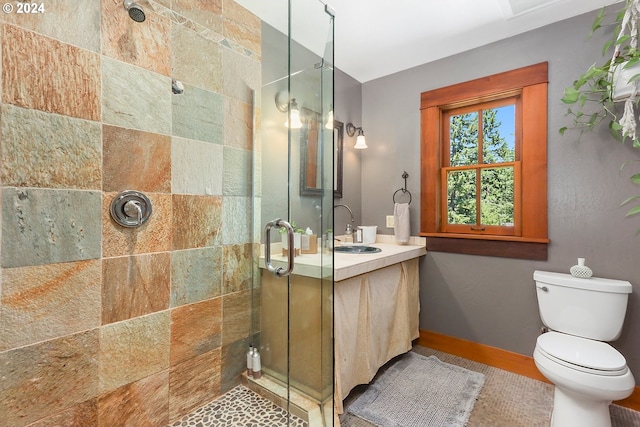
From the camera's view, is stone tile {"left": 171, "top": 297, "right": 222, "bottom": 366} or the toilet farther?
stone tile {"left": 171, "top": 297, "right": 222, "bottom": 366}

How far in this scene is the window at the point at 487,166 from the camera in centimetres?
192

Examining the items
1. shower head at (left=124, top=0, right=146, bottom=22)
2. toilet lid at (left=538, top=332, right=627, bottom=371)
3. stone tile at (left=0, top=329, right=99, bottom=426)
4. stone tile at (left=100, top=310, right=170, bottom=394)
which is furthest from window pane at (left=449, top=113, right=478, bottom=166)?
stone tile at (left=0, top=329, right=99, bottom=426)

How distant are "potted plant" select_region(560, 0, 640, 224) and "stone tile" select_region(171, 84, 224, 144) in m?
2.03

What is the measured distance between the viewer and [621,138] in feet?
5.42

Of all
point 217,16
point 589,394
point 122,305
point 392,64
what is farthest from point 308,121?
point 589,394

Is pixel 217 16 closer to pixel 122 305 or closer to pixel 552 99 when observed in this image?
pixel 122 305

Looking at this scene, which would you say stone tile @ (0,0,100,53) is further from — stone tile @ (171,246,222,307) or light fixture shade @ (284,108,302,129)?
stone tile @ (171,246,222,307)

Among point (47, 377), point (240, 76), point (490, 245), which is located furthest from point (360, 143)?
point (47, 377)

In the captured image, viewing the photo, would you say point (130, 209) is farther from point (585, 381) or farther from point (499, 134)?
point (499, 134)

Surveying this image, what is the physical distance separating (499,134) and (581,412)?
1736 millimetres

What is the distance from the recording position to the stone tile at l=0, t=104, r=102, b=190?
1.02 m

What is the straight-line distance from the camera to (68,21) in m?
1.13

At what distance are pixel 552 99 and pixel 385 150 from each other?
3.90 feet

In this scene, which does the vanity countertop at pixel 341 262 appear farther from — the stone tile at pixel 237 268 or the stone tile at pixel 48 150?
the stone tile at pixel 48 150
